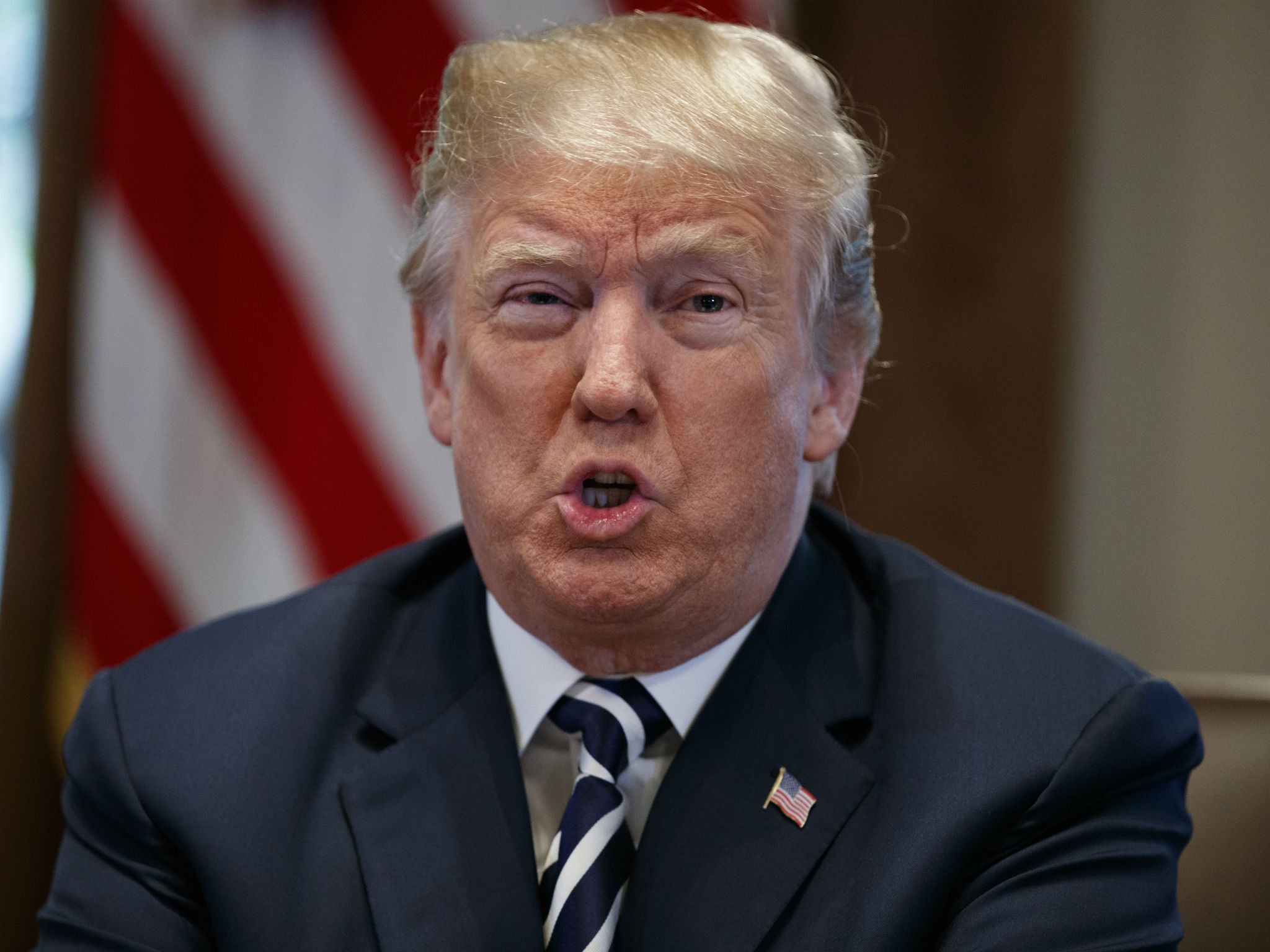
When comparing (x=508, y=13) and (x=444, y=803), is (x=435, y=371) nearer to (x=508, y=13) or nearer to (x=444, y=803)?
(x=444, y=803)

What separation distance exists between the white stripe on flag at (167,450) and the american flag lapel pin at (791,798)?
1.56 meters

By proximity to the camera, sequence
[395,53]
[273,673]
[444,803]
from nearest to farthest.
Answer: [444,803] → [273,673] → [395,53]

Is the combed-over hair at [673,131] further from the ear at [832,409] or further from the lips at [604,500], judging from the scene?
the lips at [604,500]

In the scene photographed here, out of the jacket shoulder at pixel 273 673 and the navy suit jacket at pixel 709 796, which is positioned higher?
the jacket shoulder at pixel 273 673

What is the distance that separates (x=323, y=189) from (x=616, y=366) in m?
1.62

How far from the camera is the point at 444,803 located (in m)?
1.38

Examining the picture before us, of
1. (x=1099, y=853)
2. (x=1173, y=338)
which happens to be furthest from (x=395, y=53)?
(x=1099, y=853)

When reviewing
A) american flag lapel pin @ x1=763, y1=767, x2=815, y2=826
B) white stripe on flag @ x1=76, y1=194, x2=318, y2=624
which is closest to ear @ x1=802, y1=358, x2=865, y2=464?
american flag lapel pin @ x1=763, y1=767, x2=815, y2=826

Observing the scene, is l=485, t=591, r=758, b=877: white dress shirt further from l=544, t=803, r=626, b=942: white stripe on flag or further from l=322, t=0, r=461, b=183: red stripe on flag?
l=322, t=0, r=461, b=183: red stripe on flag

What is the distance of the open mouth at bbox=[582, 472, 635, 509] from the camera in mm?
1297

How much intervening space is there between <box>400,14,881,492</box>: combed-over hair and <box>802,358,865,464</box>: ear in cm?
3

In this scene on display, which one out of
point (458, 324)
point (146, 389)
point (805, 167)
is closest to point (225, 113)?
point (146, 389)

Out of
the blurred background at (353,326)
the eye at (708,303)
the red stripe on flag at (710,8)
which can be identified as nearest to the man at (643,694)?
the eye at (708,303)

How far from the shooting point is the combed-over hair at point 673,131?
4.39ft
